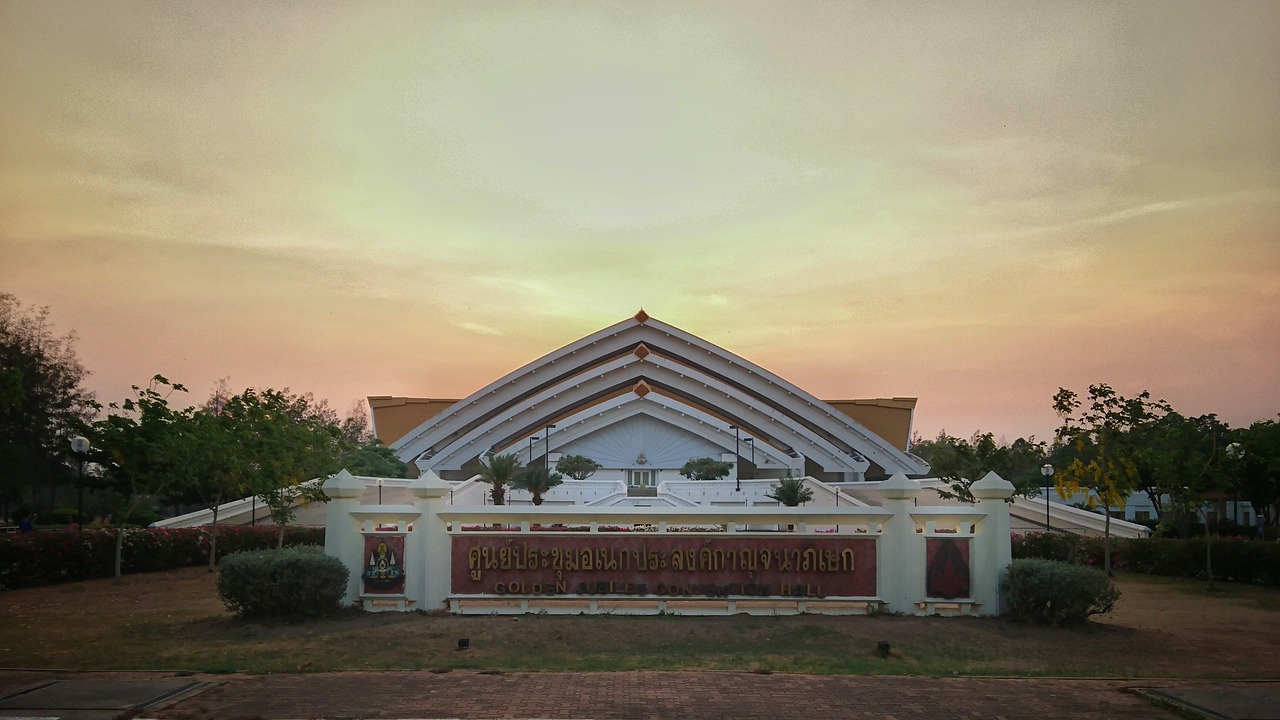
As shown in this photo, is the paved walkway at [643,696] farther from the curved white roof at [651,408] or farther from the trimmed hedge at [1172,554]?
the curved white roof at [651,408]

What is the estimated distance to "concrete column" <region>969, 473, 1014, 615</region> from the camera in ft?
47.0

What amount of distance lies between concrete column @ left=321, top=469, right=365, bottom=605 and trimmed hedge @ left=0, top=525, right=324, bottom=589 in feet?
32.8

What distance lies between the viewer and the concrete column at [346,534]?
48.1 ft

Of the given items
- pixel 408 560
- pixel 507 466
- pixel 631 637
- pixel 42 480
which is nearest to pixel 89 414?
pixel 42 480

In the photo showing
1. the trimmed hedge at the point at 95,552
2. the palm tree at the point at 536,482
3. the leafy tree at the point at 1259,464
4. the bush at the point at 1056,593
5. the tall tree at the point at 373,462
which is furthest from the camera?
the palm tree at the point at 536,482

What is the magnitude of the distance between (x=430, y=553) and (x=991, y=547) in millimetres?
8415

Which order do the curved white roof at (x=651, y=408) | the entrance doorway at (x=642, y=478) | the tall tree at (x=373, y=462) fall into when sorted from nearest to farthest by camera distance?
the tall tree at (x=373, y=462)
the curved white roof at (x=651, y=408)
the entrance doorway at (x=642, y=478)

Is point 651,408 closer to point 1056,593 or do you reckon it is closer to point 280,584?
point 280,584

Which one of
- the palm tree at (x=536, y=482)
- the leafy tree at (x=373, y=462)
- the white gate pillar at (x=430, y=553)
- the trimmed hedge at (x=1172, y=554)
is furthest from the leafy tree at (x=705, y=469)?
the white gate pillar at (x=430, y=553)

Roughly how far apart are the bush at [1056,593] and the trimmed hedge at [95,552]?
19.4 metres

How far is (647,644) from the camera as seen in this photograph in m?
12.2

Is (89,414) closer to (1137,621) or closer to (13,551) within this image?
(13,551)

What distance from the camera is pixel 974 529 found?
14695mm

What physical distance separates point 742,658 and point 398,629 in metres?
4.85
